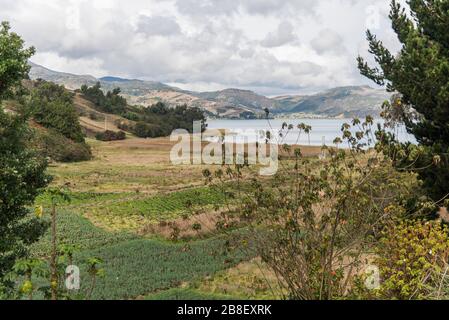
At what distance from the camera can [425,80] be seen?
45.2ft

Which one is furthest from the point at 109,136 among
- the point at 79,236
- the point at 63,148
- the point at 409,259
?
the point at 409,259

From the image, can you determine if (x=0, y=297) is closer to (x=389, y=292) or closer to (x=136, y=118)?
(x=389, y=292)

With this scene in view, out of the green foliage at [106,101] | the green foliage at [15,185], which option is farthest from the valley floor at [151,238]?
the green foliage at [106,101]

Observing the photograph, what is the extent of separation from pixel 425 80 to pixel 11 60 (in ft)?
39.3

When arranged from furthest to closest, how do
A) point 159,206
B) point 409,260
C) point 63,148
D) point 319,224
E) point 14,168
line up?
point 63,148 → point 159,206 → point 14,168 → point 319,224 → point 409,260

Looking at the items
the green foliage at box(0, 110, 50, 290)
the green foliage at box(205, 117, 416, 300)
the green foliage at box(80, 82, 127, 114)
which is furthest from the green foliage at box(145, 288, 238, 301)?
the green foliage at box(80, 82, 127, 114)

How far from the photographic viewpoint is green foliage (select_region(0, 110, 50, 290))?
36.9ft

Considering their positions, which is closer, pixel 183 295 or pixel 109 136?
pixel 183 295

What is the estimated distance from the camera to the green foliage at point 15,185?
1124 centimetres

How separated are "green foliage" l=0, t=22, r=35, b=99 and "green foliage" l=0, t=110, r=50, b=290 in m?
0.83

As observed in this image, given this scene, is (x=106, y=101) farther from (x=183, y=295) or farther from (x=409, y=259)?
(x=409, y=259)

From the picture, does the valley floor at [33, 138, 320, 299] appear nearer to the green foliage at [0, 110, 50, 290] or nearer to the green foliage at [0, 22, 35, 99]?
the green foliage at [0, 110, 50, 290]

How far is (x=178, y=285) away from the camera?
651 inches
